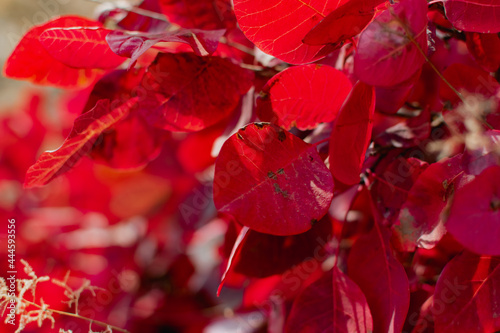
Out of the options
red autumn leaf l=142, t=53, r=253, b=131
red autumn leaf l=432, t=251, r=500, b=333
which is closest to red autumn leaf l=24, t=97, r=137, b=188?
red autumn leaf l=142, t=53, r=253, b=131

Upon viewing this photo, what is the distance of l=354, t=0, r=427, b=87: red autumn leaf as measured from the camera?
25 centimetres

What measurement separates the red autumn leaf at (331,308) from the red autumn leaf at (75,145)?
0.69 feet

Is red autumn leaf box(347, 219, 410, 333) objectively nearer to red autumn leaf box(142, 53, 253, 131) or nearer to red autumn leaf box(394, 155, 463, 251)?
red autumn leaf box(394, 155, 463, 251)

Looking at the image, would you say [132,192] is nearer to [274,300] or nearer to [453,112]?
[274,300]

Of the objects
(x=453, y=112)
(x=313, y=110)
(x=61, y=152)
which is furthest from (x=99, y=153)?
(x=453, y=112)

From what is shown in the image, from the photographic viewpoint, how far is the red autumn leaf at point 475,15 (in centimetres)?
29

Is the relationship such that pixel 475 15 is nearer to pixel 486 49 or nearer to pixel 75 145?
pixel 486 49

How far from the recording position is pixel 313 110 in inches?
13.5

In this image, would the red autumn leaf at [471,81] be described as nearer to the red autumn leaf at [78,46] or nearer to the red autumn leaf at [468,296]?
the red autumn leaf at [468,296]

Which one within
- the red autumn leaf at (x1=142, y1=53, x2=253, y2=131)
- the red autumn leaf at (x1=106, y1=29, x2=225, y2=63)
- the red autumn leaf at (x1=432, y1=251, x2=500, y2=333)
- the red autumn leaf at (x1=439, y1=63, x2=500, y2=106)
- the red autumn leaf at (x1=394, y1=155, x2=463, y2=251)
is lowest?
the red autumn leaf at (x1=432, y1=251, x2=500, y2=333)

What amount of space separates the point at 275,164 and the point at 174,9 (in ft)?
0.63

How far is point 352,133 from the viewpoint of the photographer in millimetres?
297

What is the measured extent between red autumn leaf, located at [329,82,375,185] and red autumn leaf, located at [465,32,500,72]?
0.34ft

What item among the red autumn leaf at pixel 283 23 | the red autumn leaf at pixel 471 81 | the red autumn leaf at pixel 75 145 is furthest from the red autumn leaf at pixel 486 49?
the red autumn leaf at pixel 75 145
